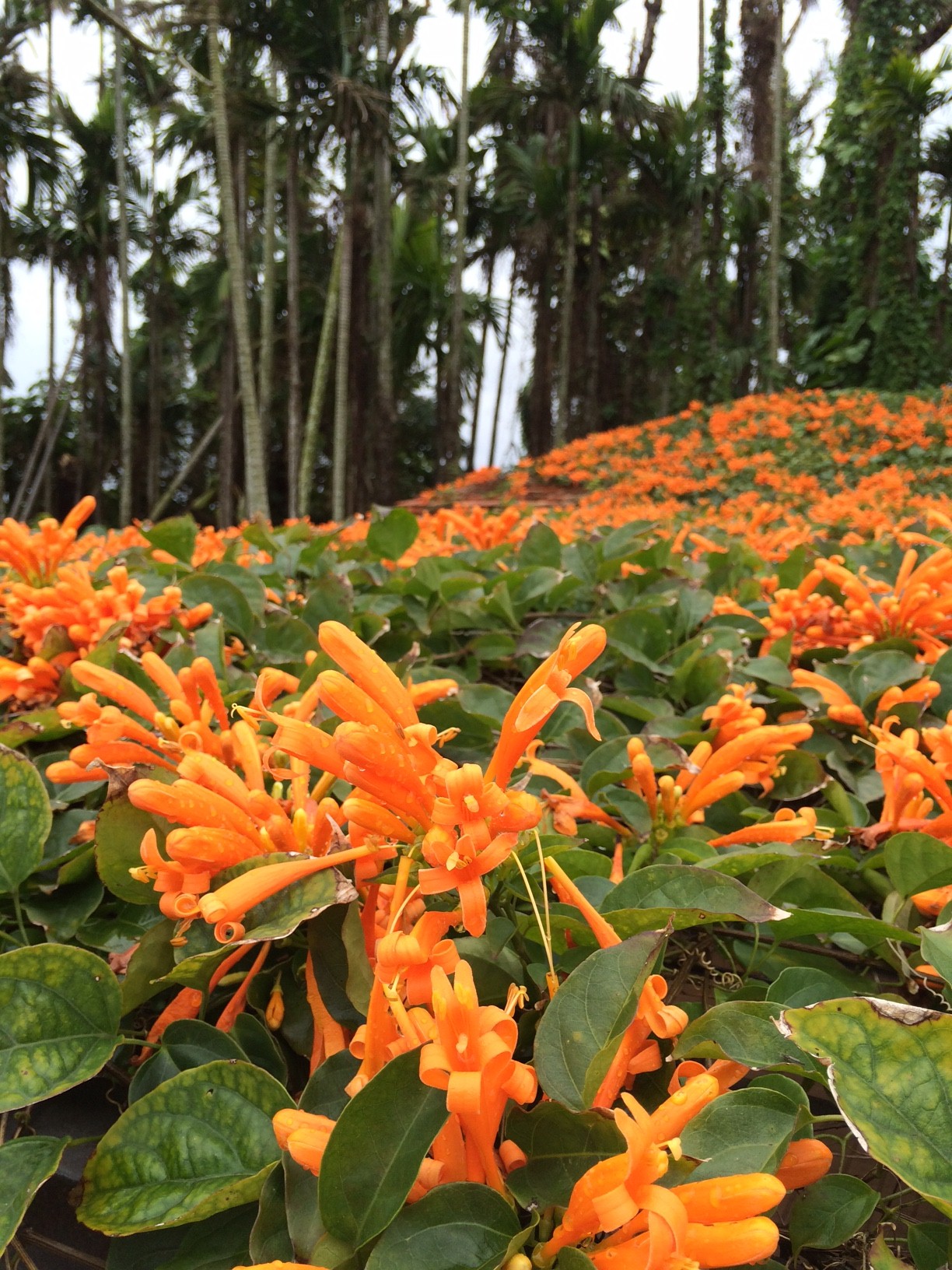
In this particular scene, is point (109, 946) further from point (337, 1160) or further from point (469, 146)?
point (469, 146)

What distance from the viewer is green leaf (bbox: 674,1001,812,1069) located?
0.65 meters

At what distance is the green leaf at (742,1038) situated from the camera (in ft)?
2.12

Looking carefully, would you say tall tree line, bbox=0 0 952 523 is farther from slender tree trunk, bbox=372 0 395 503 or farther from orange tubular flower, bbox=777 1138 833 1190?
orange tubular flower, bbox=777 1138 833 1190

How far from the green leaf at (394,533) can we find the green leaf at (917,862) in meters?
1.41

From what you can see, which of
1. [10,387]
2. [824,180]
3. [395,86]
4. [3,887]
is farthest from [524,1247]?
[10,387]

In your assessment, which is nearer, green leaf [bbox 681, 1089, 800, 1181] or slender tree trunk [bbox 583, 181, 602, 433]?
green leaf [bbox 681, 1089, 800, 1181]

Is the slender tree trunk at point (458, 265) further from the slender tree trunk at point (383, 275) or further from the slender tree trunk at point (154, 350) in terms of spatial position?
the slender tree trunk at point (154, 350)

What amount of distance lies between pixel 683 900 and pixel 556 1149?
9.1 inches

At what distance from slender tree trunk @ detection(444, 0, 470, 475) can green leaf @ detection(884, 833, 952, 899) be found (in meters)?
15.7

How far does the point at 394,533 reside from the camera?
2176 millimetres

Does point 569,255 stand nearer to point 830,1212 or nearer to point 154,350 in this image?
point 154,350

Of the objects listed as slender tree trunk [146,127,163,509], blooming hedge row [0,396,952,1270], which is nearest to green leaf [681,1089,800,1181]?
blooming hedge row [0,396,952,1270]

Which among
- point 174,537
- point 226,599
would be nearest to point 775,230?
point 174,537

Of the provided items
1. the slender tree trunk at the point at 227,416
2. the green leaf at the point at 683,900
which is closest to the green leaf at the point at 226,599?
the green leaf at the point at 683,900
